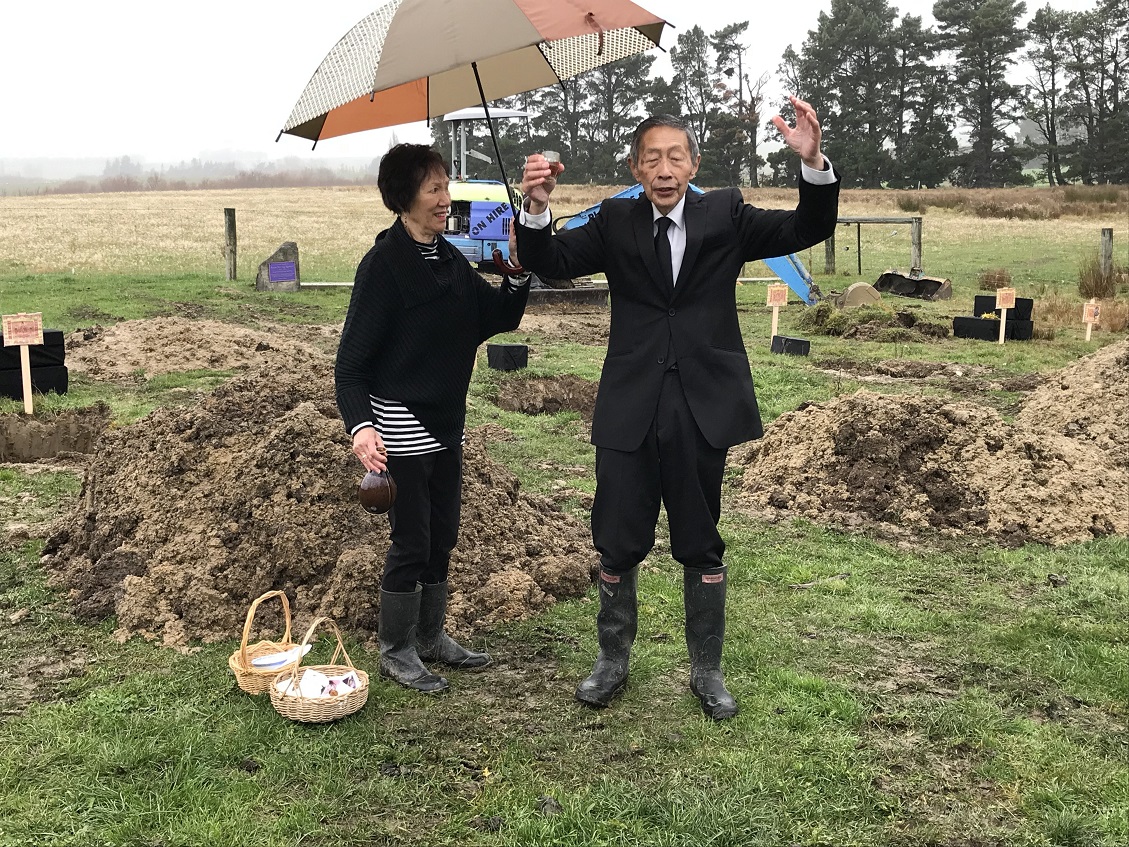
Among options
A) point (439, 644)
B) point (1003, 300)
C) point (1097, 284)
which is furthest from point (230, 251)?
point (439, 644)

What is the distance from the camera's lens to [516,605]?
485cm

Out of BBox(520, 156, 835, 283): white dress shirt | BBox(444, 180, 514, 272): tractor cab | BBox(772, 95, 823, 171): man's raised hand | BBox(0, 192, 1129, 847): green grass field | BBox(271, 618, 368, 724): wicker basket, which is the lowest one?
BBox(0, 192, 1129, 847): green grass field

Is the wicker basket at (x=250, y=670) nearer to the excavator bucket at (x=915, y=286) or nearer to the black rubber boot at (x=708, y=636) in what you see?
the black rubber boot at (x=708, y=636)

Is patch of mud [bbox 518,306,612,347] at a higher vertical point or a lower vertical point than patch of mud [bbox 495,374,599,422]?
higher

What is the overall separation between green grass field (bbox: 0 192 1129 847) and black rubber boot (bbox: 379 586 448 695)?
0.38ft

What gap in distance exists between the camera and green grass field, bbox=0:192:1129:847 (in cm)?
311

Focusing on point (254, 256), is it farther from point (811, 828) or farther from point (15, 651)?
point (811, 828)

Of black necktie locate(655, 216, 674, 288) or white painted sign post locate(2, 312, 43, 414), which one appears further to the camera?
white painted sign post locate(2, 312, 43, 414)

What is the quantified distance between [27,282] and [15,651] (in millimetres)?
15799

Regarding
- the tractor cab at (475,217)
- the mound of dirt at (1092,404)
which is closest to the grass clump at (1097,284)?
the mound of dirt at (1092,404)

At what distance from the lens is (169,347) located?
11.6 meters

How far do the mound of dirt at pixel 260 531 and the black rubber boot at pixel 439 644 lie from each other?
0.34 m

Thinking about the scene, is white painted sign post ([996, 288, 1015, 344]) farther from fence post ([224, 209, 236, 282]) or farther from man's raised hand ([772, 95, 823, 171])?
fence post ([224, 209, 236, 282])

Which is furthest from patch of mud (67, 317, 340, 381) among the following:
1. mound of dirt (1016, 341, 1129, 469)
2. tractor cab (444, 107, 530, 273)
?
tractor cab (444, 107, 530, 273)
